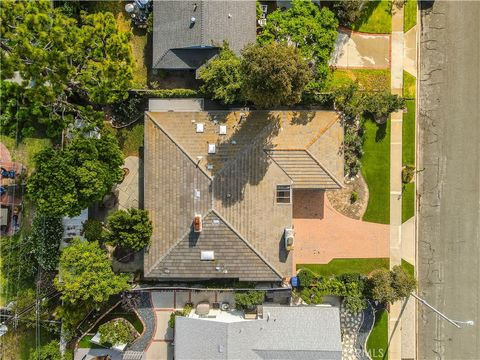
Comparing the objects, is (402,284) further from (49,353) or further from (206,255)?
(49,353)

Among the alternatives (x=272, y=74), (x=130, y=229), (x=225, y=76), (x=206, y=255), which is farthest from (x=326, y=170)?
(x=130, y=229)

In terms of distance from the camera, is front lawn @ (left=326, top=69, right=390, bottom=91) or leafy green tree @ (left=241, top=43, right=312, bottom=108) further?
front lawn @ (left=326, top=69, right=390, bottom=91)

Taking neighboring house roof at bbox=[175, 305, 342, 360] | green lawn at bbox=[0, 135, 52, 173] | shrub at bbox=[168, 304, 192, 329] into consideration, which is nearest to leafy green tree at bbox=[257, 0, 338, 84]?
neighboring house roof at bbox=[175, 305, 342, 360]

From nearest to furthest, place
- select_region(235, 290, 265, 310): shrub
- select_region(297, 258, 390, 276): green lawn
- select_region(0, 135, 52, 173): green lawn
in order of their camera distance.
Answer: select_region(235, 290, 265, 310): shrub, select_region(0, 135, 52, 173): green lawn, select_region(297, 258, 390, 276): green lawn

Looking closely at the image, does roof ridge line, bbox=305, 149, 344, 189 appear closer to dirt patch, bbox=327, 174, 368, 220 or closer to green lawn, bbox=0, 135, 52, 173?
dirt patch, bbox=327, 174, 368, 220

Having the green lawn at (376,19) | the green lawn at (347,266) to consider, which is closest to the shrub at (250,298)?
the green lawn at (347,266)

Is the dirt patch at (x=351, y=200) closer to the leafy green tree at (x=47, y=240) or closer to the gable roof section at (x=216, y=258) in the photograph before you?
the gable roof section at (x=216, y=258)

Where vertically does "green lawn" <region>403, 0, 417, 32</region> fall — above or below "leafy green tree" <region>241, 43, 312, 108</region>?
above
